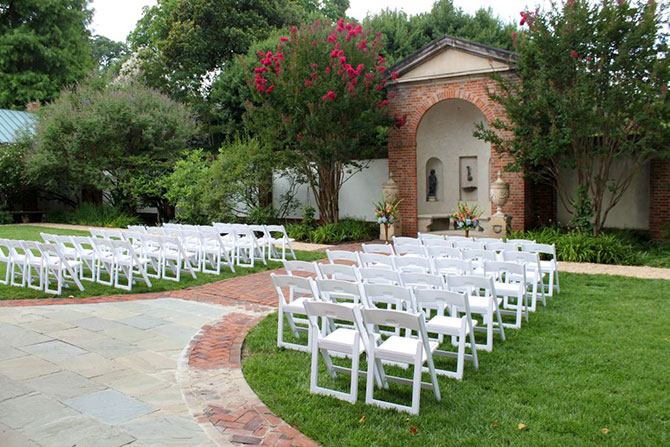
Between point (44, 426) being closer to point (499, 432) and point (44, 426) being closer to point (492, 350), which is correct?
point (499, 432)

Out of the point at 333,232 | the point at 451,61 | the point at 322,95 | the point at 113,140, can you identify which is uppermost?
the point at 451,61

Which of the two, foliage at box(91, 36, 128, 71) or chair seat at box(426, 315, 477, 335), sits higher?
foliage at box(91, 36, 128, 71)

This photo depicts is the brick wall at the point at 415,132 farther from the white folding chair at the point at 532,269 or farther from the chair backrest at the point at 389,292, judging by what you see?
the chair backrest at the point at 389,292

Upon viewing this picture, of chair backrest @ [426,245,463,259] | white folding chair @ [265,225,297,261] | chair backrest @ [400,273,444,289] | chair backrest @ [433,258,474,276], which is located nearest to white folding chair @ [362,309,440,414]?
chair backrest @ [400,273,444,289]

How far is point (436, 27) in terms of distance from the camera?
2309 cm

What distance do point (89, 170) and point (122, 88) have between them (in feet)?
12.1

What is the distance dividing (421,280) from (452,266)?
4.62 feet

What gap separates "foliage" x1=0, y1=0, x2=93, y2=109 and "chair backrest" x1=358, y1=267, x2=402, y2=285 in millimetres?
31482

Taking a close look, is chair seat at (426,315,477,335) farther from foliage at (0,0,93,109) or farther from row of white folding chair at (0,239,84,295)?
foliage at (0,0,93,109)

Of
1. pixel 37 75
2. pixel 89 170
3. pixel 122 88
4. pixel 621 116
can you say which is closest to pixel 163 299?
pixel 621 116

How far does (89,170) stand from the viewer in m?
20.0

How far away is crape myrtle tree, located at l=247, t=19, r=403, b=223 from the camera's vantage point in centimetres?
1402

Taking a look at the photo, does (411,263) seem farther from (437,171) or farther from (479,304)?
(437,171)

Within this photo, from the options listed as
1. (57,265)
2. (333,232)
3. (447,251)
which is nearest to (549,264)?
(447,251)
